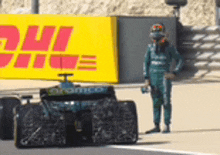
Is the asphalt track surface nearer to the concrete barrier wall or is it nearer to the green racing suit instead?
the green racing suit

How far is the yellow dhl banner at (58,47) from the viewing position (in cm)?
2489

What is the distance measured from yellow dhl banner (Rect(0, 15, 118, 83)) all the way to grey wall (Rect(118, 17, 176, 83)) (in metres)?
0.23

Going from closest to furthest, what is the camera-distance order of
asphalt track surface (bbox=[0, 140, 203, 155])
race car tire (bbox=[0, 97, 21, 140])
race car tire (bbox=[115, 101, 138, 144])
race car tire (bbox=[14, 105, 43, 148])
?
1. asphalt track surface (bbox=[0, 140, 203, 155])
2. race car tire (bbox=[14, 105, 43, 148])
3. race car tire (bbox=[115, 101, 138, 144])
4. race car tire (bbox=[0, 97, 21, 140])

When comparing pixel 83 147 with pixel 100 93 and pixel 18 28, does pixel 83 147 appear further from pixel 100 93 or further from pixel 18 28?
pixel 18 28

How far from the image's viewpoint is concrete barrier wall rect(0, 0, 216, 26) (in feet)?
139

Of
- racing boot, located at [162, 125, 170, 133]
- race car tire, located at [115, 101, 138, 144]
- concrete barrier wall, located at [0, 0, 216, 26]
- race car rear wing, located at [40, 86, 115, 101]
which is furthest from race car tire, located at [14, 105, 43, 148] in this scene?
concrete barrier wall, located at [0, 0, 216, 26]

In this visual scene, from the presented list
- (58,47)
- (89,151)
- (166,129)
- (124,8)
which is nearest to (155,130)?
(166,129)

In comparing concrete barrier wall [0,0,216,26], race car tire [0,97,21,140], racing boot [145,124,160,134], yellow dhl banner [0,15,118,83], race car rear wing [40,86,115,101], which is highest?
concrete barrier wall [0,0,216,26]

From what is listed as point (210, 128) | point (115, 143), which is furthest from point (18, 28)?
point (115, 143)

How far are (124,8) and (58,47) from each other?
1870 centimetres

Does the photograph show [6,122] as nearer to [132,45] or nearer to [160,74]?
[160,74]

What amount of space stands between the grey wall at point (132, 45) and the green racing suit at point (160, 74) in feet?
33.3

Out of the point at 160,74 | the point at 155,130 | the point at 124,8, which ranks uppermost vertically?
the point at 124,8

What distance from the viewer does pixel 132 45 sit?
82.4ft
